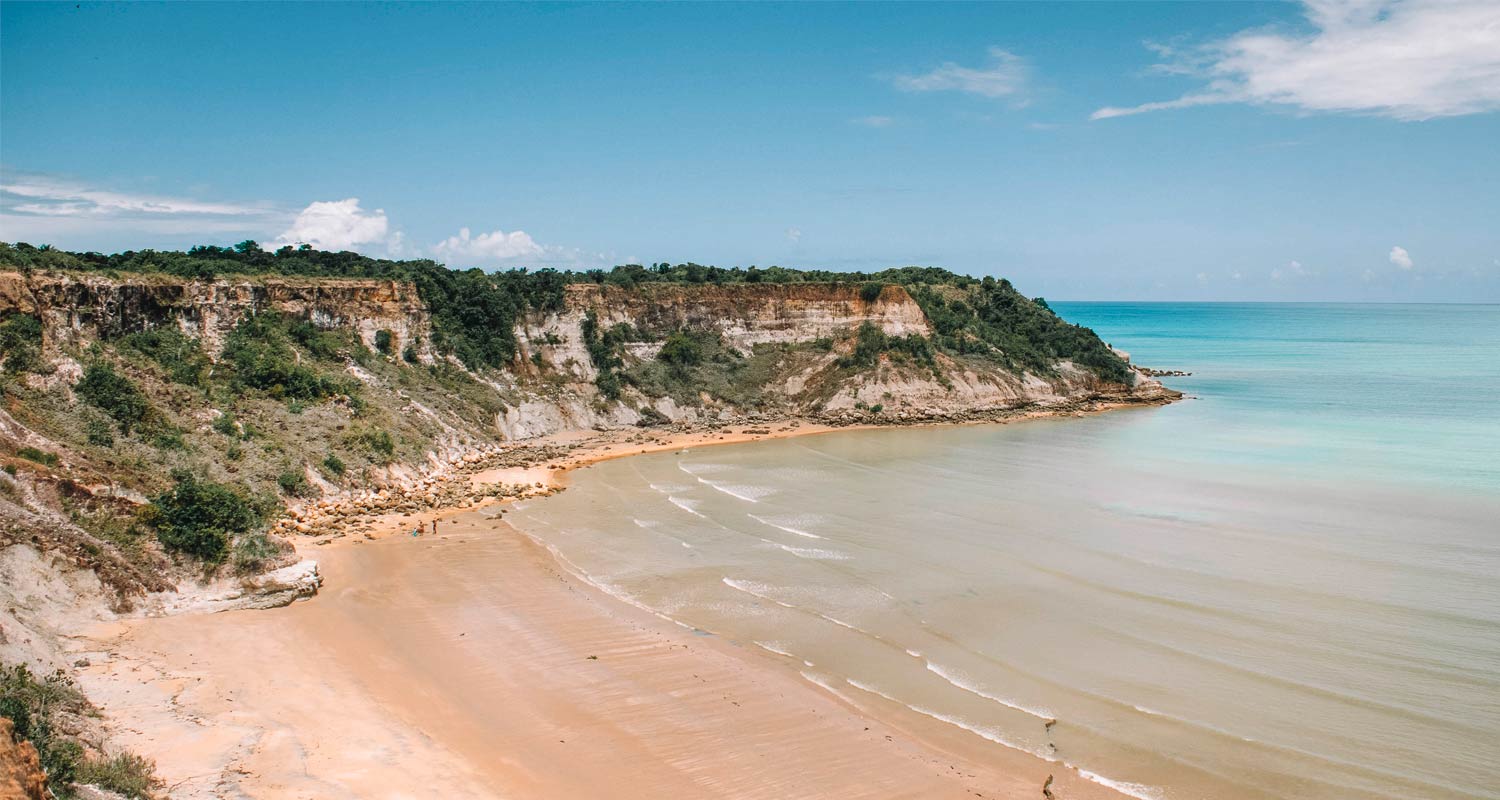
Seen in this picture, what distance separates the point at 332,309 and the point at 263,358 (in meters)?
7.80

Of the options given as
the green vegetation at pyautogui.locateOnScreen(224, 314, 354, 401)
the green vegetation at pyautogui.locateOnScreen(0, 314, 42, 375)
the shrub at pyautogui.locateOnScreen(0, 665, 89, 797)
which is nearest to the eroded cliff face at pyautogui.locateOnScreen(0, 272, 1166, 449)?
the green vegetation at pyautogui.locateOnScreen(224, 314, 354, 401)

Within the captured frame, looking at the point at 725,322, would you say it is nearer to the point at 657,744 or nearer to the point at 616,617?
the point at 616,617

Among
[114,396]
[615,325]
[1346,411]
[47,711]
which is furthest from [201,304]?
[1346,411]

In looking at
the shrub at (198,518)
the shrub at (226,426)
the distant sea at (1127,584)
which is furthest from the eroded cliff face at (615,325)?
the shrub at (198,518)

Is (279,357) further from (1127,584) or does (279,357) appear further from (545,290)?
(1127,584)

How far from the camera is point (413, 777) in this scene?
44.8 feet

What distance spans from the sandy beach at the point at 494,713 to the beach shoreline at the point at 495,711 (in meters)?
0.05

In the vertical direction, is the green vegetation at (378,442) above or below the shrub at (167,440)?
below

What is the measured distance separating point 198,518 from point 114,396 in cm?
897

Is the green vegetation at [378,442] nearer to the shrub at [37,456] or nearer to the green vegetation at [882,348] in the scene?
the shrub at [37,456]

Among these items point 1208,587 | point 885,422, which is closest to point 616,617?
point 1208,587

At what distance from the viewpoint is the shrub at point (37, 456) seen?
21.4 m

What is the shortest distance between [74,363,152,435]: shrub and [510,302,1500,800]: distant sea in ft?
40.5

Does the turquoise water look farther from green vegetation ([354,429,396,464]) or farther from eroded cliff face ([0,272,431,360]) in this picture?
eroded cliff face ([0,272,431,360])
